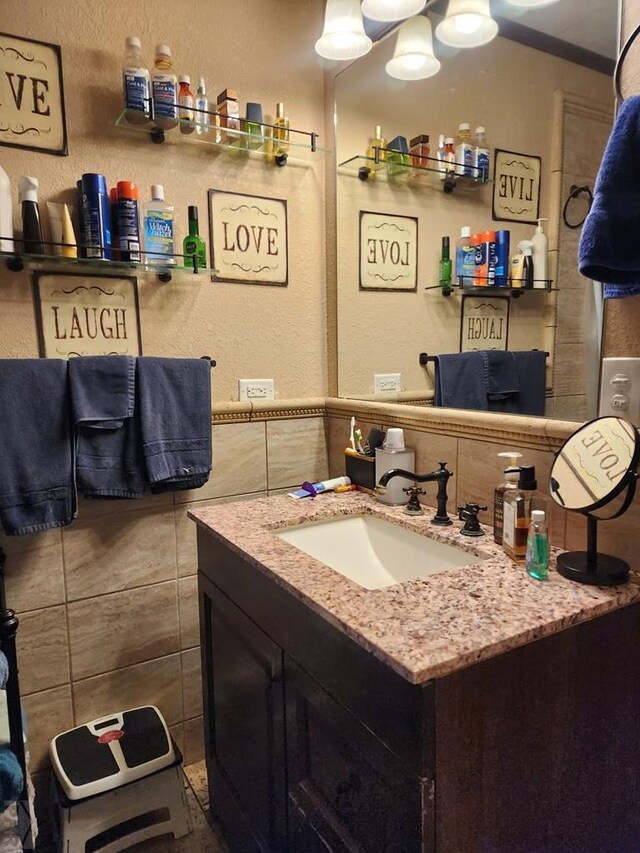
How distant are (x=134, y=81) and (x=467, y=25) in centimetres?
85

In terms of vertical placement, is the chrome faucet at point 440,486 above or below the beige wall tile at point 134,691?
above

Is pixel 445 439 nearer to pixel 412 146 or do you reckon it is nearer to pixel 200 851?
pixel 412 146

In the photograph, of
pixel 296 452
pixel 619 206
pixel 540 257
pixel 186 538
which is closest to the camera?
pixel 619 206

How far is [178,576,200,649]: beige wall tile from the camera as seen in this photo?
5.49ft

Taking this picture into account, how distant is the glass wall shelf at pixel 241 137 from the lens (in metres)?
1.48

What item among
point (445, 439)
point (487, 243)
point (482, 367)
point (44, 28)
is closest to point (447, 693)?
point (445, 439)

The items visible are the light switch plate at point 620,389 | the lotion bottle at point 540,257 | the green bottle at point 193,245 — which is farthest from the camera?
the green bottle at point 193,245

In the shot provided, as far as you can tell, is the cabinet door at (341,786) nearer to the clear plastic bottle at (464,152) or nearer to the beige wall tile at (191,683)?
the beige wall tile at (191,683)

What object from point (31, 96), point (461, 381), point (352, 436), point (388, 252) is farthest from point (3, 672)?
point (388, 252)

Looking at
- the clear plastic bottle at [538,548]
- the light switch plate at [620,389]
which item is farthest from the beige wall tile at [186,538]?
the light switch plate at [620,389]

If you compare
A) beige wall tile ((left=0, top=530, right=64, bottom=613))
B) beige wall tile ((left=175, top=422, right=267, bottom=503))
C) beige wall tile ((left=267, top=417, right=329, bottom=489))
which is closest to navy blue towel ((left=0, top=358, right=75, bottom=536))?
beige wall tile ((left=0, top=530, right=64, bottom=613))

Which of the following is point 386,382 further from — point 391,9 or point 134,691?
point 134,691

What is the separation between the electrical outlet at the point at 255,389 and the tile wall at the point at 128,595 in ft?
0.18

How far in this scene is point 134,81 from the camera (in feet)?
4.54
